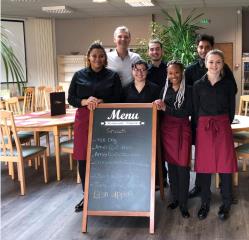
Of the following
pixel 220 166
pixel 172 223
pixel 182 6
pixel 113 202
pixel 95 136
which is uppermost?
pixel 182 6

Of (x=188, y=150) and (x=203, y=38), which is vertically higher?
(x=203, y=38)

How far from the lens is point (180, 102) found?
122 inches

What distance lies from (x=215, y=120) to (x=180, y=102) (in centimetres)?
32

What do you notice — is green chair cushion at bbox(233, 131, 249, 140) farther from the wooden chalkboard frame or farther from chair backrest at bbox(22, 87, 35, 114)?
chair backrest at bbox(22, 87, 35, 114)

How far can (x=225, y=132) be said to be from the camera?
3037mm

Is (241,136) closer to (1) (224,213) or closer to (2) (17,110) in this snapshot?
(1) (224,213)

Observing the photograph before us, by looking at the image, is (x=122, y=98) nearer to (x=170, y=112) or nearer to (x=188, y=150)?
(x=170, y=112)

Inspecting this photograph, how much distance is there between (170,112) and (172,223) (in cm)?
94

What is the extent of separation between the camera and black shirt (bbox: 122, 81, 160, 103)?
3.20 m

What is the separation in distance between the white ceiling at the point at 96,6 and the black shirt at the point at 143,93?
4663mm

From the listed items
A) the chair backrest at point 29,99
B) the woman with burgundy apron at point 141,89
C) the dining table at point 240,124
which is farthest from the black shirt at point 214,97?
the chair backrest at point 29,99

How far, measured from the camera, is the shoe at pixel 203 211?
3201 millimetres

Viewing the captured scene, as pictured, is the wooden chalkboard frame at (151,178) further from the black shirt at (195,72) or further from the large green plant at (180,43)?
the large green plant at (180,43)

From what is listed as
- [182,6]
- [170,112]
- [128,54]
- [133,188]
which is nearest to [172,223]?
[133,188]
